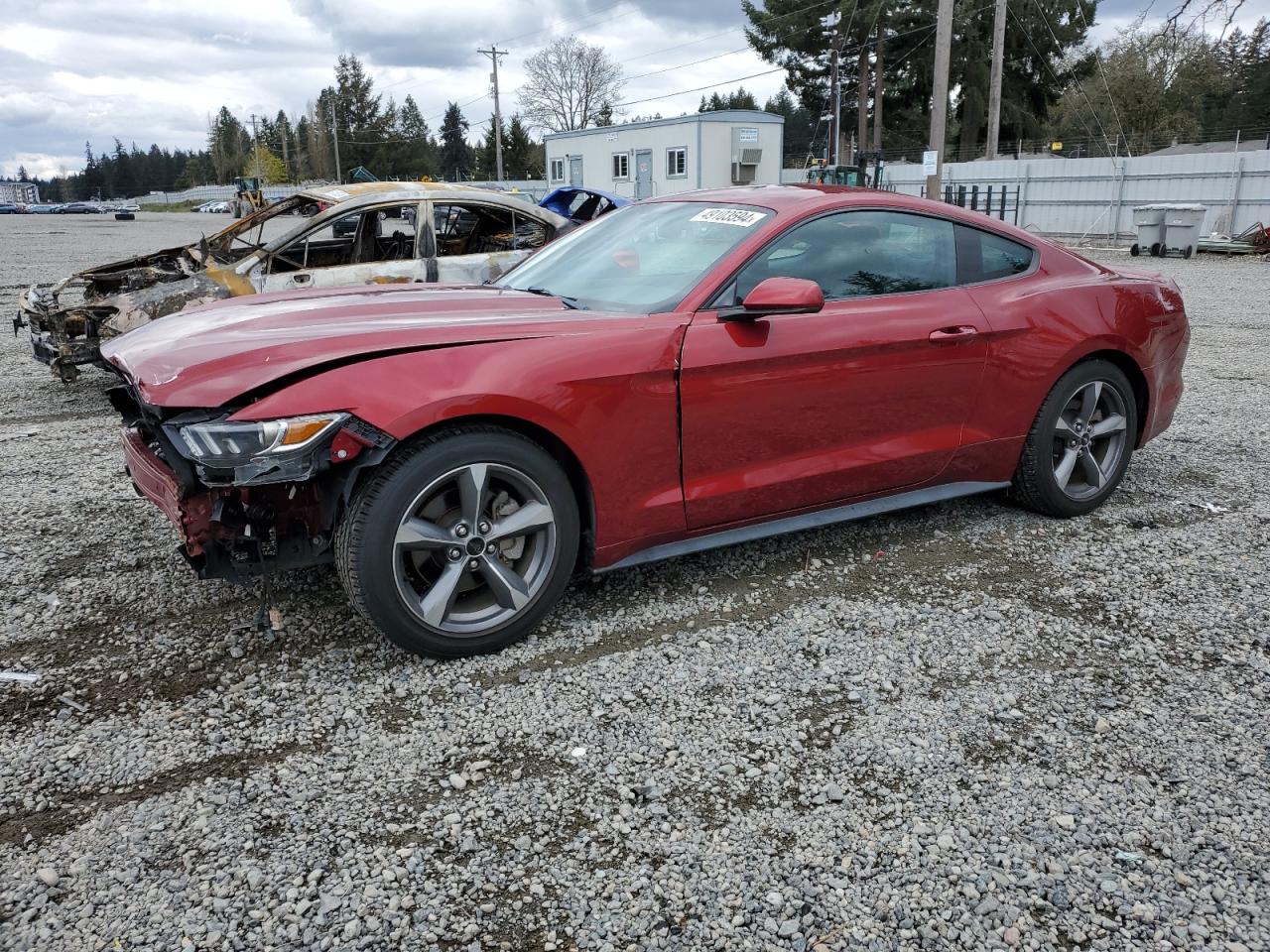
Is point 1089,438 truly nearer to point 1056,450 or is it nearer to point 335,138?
point 1056,450

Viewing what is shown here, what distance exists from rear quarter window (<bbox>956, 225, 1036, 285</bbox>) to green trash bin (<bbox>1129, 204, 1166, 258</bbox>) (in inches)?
743

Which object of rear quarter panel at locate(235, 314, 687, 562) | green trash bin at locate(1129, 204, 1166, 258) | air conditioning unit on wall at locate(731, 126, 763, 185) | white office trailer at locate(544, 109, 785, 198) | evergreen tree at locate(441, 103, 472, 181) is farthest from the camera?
evergreen tree at locate(441, 103, 472, 181)

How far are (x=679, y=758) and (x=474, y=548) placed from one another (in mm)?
973

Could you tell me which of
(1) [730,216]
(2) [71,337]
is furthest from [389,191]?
(1) [730,216]

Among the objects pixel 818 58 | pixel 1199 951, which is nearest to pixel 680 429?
pixel 1199 951

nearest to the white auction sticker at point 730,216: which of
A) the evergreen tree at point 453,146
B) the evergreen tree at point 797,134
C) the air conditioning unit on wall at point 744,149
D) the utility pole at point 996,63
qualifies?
the utility pole at point 996,63

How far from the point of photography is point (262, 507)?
3.05 m

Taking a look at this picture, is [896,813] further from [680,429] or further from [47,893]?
[47,893]

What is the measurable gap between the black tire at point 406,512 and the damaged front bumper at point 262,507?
78 mm

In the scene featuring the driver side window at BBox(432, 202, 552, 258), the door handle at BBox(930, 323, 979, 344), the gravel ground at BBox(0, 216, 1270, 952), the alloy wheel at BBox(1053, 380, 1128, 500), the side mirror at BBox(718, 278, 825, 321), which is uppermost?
the driver side window at BBox(432, 202, 552, 258)

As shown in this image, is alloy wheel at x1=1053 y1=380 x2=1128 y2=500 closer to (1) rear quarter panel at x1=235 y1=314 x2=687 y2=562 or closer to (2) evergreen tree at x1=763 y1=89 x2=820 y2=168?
(1) rear quarter panel at x1=235 y1=314 x2=687 y2=562

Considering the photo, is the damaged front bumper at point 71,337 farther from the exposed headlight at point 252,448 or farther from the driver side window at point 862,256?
the driver side window at point 862,256

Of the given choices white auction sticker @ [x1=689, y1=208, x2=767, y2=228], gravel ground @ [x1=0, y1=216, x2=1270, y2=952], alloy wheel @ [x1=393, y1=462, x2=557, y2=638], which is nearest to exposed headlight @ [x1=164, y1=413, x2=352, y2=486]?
alloy wheel @ [x1=393, y1=462, x2=557, y2=638]

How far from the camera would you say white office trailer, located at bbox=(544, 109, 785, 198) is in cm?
3391
